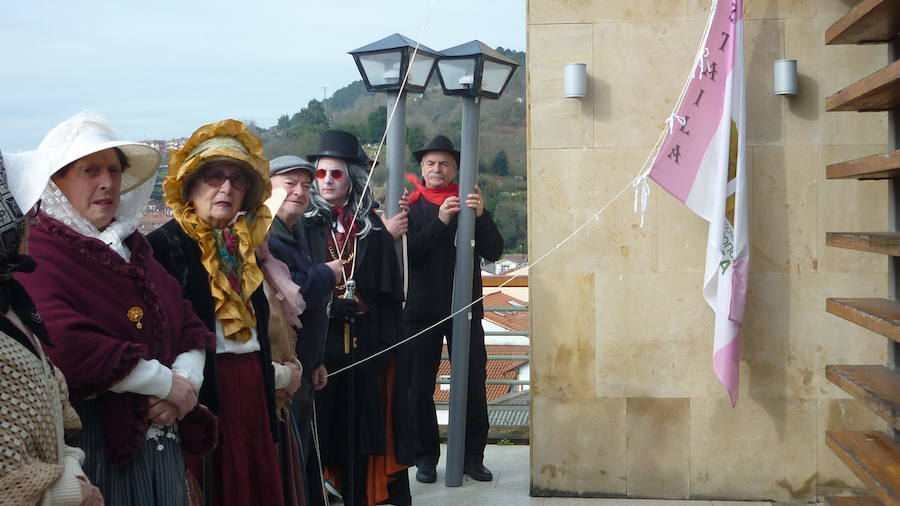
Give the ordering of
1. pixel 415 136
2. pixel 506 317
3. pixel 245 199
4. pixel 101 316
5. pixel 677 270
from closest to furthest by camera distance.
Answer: pixel 101 316 < pixel 245 199 < pixel 677 270 < pixel 415 136 < pixel 506 317

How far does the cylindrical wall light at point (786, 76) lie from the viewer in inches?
193

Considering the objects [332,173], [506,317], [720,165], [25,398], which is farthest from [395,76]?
[506,317]

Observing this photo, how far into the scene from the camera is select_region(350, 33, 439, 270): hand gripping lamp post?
5.30 metres

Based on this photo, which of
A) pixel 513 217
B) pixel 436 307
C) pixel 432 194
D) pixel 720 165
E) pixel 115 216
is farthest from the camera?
pixel 513 217

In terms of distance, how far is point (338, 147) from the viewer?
4977mm

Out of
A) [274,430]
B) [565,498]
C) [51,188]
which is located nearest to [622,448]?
[565,498]

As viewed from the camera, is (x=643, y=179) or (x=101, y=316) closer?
(x=101, y=316)

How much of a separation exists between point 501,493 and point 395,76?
7.29 feet

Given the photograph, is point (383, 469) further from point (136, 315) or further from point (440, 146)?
point (136, 315)

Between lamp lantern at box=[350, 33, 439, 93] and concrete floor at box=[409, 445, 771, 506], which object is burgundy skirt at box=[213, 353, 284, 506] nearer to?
concrete floor at box=[409, 445, 771, 506]

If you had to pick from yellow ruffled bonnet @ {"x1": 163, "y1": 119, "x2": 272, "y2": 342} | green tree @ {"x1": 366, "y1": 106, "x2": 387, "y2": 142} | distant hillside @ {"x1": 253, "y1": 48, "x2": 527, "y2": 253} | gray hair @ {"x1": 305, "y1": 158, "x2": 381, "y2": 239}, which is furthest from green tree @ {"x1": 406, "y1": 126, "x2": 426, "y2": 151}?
yellow ruffled bonnet @ {"x1": 163, "y1": 119, "x2": 272, "y2": 342}

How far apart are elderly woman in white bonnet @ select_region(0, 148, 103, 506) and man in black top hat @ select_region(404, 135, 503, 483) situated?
3.49 metres

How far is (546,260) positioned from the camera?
5.19 meters

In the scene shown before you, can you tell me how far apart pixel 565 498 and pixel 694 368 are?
3.05 ft
